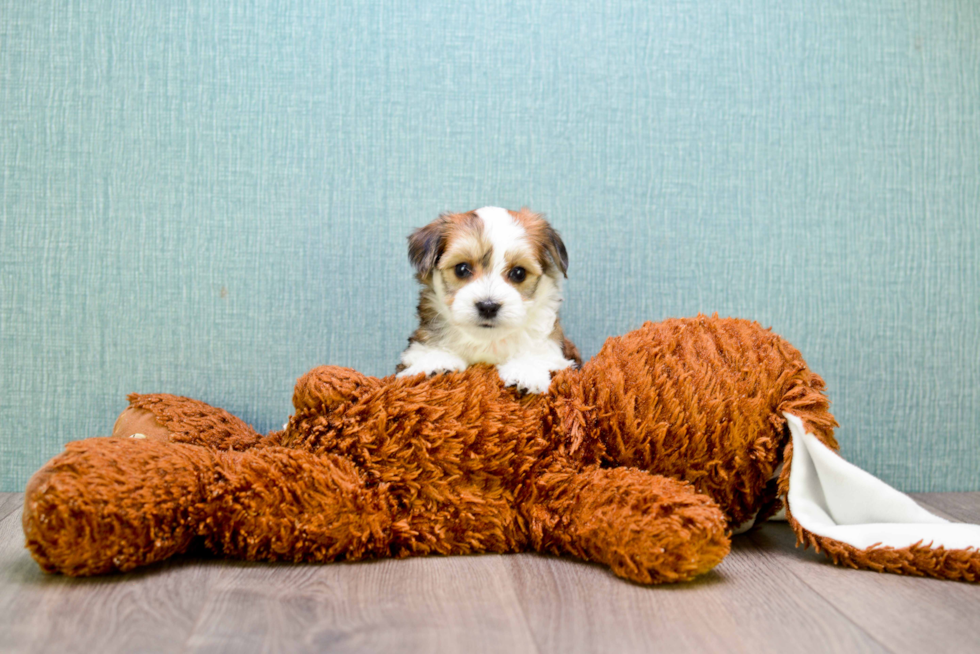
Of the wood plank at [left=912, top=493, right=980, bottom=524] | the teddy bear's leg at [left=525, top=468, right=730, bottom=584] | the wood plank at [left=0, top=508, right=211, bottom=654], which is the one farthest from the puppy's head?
the wood plank at [left=912, top=493, right=980, bottom=524]

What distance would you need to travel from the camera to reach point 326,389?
63.5 inches

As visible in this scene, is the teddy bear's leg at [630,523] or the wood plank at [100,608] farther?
the teddy bear's leg at [630,523]

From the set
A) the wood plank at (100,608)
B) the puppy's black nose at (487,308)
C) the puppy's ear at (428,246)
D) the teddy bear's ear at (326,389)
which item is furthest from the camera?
the puppy's ear at (428,246)

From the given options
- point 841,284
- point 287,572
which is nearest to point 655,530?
point 287,572

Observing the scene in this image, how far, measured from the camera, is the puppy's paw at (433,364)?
5.88 ft

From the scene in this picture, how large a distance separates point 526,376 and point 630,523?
472mm

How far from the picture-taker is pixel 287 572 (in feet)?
4.89

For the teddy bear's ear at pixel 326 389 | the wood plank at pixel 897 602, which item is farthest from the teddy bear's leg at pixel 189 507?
the wood plank at pixel 897 602

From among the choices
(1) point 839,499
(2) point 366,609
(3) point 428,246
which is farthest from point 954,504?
(2) point 366,609

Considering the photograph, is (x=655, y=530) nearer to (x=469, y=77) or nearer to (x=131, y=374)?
(x=469, y=77)

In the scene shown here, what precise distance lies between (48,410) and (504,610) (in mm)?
1712

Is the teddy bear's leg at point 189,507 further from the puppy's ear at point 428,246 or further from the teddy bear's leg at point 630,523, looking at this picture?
the puppy's ear at point 428,246

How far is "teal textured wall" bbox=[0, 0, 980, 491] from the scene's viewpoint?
7.43ft

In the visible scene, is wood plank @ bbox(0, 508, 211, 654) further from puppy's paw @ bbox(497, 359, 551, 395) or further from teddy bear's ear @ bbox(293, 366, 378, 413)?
puppy's paw @ bbox(497, 359, 551, 395)
